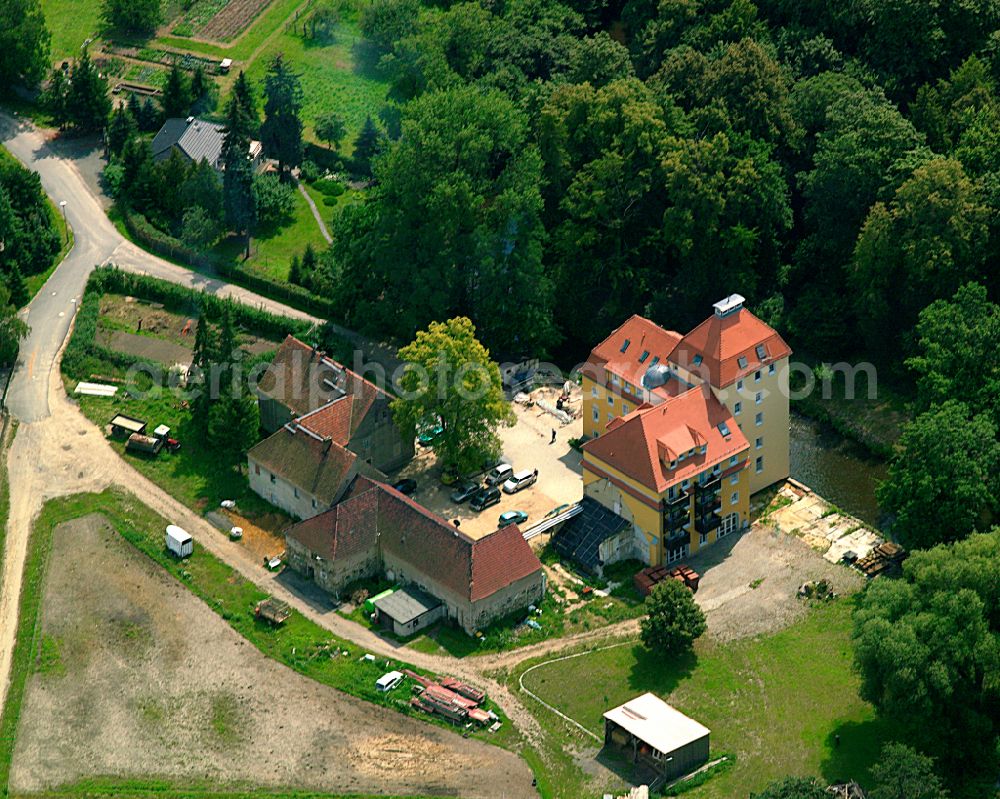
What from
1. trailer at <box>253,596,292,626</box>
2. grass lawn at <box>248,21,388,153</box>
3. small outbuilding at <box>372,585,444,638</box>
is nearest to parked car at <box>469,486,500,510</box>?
small outbuilding at <box>372,585,444,638</box>

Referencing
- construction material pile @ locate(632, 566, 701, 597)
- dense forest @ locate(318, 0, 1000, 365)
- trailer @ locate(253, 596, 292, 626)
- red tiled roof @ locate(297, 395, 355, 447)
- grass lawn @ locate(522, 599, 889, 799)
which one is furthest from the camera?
dense forest @ locate(318, 0, 1000, 365)

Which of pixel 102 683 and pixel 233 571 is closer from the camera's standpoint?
pixel 102 683

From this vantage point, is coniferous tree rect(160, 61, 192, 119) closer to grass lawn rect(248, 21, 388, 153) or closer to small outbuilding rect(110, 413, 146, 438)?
grass lawn rect(248, 21, 388, 153)

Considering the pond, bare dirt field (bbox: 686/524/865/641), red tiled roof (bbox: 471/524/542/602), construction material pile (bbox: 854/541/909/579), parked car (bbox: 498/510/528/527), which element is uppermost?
red tiled roof (bbox: 471/524/542/602)

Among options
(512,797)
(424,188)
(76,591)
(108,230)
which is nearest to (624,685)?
(512,797)

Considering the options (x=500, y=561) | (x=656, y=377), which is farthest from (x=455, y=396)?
(x=500, y=561)

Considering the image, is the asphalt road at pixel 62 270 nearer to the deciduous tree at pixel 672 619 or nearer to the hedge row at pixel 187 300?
the hedge row at pixel 187 300

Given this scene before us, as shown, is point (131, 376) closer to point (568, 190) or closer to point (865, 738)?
point (568, 190)
